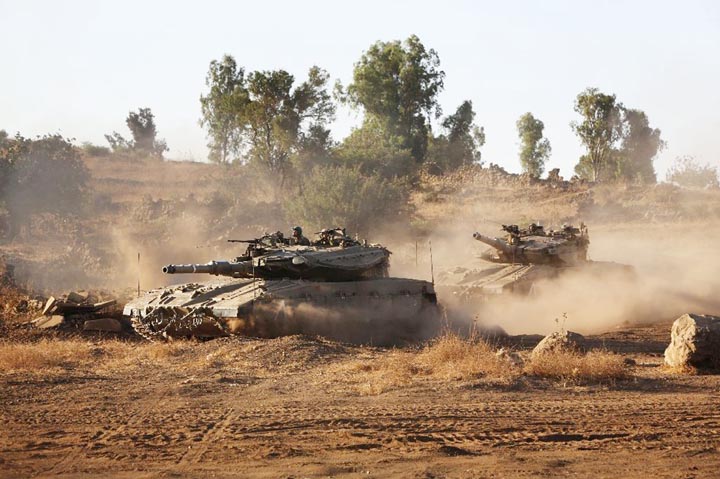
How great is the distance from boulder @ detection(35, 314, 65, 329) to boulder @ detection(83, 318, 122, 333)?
47 cm

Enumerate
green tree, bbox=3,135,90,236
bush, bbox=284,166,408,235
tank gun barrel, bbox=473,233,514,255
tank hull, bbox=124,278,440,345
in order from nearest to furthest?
tank hull, bbox=124,278,440,345 → tank gun barrel, bbox=473,233,514,255 → bush, bbox=284,166,408,235 → green tree, bbox=3,135,90,236

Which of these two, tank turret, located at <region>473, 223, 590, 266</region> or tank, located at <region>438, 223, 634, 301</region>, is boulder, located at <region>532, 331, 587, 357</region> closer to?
tank, located at <region>438, 223, 634, 301</region>

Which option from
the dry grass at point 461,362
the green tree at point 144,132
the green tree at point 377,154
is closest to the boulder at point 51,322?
the dry grass at point 461,362

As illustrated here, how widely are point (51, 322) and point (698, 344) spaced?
11902mm

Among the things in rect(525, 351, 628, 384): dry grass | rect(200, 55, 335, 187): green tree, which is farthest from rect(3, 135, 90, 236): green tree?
rect(525, 351, 628, 384): dry grass

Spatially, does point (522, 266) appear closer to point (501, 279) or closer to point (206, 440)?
point (501, 279)

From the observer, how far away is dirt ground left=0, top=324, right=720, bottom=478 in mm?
6832

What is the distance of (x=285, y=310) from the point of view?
1516 centimetres

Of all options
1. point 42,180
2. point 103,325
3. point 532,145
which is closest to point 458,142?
point 532,145

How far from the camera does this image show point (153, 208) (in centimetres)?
4353

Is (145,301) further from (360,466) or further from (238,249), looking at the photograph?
(238,249)

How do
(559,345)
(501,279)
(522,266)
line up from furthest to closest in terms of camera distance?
(522,266)
(501,279)
(559,345)

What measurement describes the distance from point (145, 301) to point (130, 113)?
5721 centimetres

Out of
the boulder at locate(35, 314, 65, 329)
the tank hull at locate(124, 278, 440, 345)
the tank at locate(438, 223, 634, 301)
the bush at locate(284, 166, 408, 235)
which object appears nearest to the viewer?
the tank hull at locate(124, 278, 440, 345)
